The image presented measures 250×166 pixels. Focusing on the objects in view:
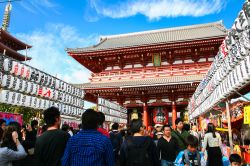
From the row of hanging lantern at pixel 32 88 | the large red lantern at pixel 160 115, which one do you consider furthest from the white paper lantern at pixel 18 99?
the large red lantern at pixel 160 115

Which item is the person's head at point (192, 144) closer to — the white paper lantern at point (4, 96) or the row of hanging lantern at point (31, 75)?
the white paper lantern at point (4, 96)

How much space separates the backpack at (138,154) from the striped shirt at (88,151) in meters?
0.88

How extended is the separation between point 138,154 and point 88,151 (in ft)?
3.60

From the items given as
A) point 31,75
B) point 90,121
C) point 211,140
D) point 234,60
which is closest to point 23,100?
point 31,75

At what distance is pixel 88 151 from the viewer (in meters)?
2.23

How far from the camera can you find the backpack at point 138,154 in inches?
122

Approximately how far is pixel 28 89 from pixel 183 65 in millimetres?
11208

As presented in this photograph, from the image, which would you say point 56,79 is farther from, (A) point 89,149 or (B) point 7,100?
(A) point 89,149

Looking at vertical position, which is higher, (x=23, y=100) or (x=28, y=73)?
(x=28, y=73)

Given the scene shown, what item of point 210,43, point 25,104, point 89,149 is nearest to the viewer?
point 89,149

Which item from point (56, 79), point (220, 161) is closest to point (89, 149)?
point (220, 161)

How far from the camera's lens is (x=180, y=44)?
50.0 feet

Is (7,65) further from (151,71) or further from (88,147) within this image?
(151,71)

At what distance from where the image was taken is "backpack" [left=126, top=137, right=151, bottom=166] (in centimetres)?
310
